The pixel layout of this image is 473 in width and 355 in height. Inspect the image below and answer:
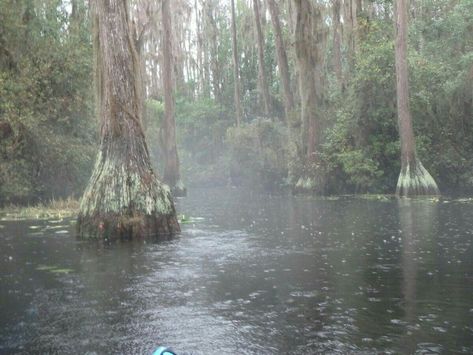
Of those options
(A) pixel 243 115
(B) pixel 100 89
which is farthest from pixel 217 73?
(B) pixel 100 89

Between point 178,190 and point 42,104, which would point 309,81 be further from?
point 42,104

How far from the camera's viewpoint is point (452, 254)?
9.66m

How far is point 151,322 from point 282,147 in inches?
1350

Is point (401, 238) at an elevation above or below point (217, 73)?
below

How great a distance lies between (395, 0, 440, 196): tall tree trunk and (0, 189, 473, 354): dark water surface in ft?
35.9

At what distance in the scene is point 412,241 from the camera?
11398 millimetres

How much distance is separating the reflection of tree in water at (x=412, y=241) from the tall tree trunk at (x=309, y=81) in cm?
794

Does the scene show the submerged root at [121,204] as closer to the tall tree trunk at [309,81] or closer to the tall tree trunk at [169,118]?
the tall tree trunk at [309,81]

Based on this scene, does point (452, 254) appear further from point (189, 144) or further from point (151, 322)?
point (189, 144)

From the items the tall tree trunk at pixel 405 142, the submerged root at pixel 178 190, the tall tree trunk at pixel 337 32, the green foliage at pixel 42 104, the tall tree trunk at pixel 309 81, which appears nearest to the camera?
the green foliage at pixel 42 104

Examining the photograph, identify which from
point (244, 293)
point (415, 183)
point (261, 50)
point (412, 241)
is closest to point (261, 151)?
point (261, 50)

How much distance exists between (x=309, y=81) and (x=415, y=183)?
9.11 metres

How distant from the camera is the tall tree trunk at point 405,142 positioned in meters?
24.1

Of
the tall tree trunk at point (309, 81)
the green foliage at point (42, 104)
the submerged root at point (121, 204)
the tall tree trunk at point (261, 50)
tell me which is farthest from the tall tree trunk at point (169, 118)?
the submerged root at point (121, 204)
